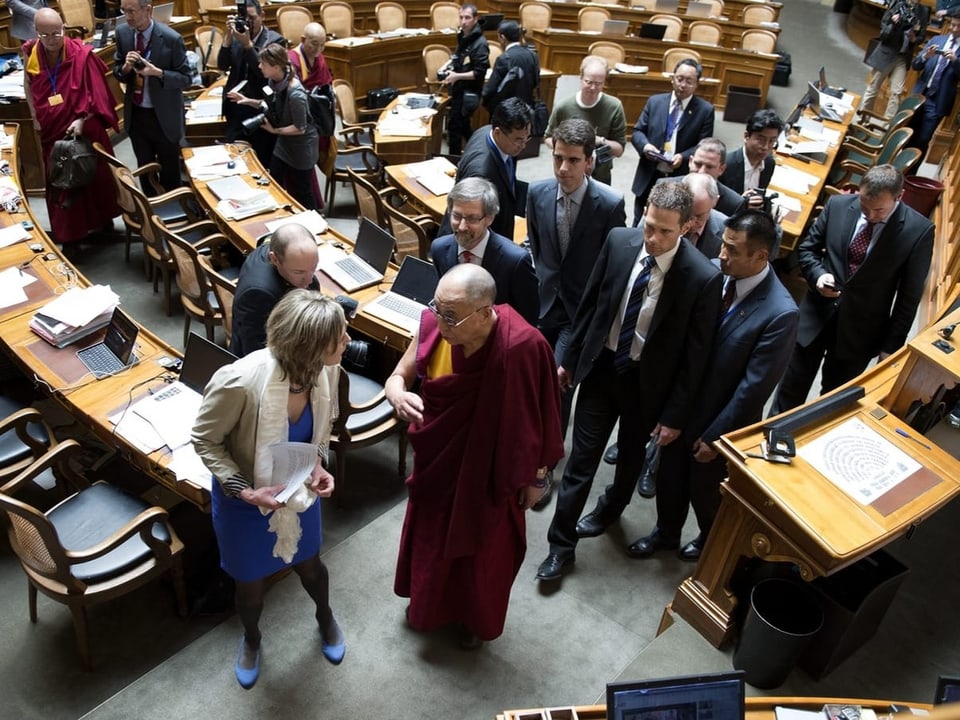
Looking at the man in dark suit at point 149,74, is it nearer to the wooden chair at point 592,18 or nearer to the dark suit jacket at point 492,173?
the dark suit jacket at point 492,173

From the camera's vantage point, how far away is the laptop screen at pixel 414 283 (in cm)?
419

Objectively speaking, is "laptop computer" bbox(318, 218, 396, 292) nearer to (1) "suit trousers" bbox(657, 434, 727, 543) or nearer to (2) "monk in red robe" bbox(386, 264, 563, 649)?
(2) "monk in red robe" bbox(386, 264, 563, 649)

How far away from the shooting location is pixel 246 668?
2980mm

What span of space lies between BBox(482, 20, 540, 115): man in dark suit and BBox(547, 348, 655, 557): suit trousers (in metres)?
3.91

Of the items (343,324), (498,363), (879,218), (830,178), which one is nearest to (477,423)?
(498,363)

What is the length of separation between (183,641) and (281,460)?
1.23m

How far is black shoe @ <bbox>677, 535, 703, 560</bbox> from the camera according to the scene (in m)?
3.68

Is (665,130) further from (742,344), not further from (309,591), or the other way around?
(309,591)

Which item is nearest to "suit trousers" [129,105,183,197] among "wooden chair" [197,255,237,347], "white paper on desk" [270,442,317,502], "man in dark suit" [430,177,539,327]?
"wooden chair" [197,255,237,347]

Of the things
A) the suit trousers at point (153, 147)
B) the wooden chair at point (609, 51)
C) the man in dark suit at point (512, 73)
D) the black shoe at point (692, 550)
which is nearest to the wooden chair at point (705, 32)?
the wooden chair at point (609, 51)

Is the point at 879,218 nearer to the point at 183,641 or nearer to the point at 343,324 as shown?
the point at 343,324

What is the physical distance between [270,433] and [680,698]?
1412mm

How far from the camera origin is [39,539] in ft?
9.17

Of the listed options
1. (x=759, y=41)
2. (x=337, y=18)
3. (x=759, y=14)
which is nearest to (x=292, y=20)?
(x=337, y=18)
